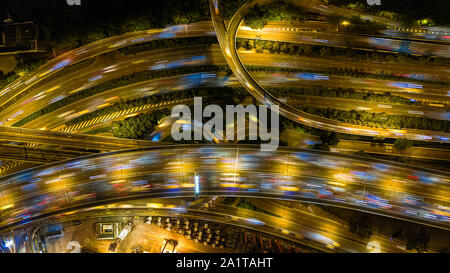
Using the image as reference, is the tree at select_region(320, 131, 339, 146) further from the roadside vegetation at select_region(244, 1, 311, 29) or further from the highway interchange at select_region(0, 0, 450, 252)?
the roadside vegetation at select_region(244, 1, 311, 29)

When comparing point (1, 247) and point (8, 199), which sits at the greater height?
point (8, 199)

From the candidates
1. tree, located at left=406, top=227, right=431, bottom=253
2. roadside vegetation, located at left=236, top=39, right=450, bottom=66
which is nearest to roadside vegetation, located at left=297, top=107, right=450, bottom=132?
roadside vegetation, located at left=236, top=39, right=450, bottom=66

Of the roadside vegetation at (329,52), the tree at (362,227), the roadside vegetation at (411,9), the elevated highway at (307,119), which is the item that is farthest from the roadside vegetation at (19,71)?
the tree at (362,227)

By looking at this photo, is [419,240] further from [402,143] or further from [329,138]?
[329,138]

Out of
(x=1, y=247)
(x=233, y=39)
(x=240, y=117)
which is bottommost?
(x=1, y=247)

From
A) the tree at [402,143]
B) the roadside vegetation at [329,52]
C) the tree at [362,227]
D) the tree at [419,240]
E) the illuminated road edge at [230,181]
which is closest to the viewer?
the illuminated road edge at [230,181]

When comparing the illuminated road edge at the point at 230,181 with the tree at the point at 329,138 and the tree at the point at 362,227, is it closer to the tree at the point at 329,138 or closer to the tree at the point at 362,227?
the tree at the point at 362,227
